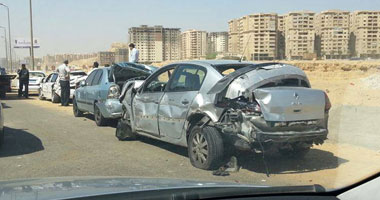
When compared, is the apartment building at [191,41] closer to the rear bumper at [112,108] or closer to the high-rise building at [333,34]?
the high-rise building at [333,34]

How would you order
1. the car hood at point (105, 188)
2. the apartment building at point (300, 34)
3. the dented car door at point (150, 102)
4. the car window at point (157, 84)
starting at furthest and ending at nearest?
the apartment building at point (300, 34), the car window at point (157, 84), the dented car door at point (150, 102), the car hood at point (105, 188)

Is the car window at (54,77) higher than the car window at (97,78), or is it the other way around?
the car window at (97,78)

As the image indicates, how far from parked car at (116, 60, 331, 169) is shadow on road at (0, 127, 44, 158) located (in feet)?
9.03

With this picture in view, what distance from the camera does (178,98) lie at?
22.8 ft

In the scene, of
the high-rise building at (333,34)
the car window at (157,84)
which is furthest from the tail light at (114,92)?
the high-rise building at (333,34)

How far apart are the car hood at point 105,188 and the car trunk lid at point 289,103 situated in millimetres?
3159

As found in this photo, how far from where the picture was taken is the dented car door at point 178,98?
6738 millimetres

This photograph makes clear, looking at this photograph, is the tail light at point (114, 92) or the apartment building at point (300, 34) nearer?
the tail light at point (114, 92)

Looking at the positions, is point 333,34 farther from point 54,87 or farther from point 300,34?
point 54,87

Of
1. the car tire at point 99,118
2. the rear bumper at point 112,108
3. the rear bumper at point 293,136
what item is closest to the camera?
the rear bumper at point 293,136

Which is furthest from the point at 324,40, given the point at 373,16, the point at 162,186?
the point at 162,186

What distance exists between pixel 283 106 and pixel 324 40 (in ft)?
162

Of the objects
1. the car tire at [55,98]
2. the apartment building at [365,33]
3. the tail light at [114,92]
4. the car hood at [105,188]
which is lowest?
the car tire at [55,98]

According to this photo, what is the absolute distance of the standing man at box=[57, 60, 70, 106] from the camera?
1628cm
